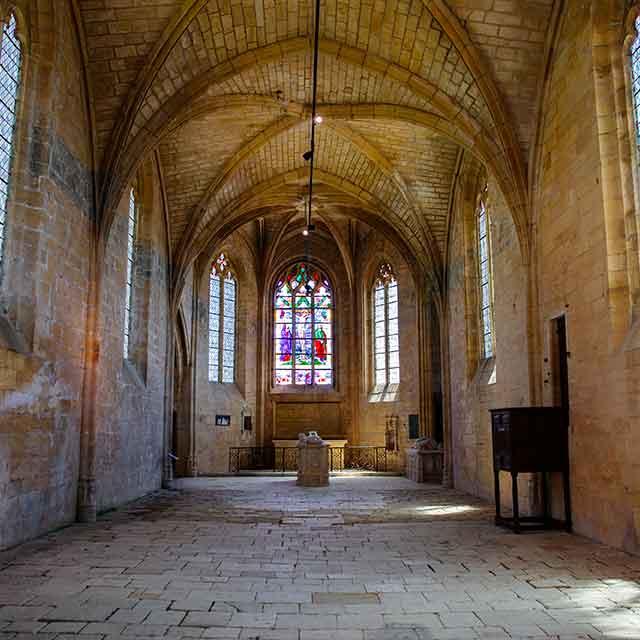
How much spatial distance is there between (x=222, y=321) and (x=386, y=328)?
513 centimetres

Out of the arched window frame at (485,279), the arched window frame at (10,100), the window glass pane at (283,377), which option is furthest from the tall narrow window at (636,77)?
the window glass pane at (283,377)

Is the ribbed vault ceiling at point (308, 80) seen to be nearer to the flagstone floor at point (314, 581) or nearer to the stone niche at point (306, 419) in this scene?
the flagstone floor at point (314, 581)

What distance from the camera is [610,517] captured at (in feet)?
21.6

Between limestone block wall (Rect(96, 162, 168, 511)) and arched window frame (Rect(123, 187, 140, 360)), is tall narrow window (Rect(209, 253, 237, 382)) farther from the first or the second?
arched window frame (Rect(123, 187, 140, 360))

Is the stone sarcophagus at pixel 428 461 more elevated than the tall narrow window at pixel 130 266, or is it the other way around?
the tall narrow window at pixel 130 266

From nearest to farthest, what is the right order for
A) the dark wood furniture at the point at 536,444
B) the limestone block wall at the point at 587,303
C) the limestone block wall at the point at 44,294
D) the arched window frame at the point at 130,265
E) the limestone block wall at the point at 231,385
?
the limestone block wall at the point at 587,303
the limestone block wall at the point at 44,294
the dark wood furniture at the point at 536,444
the arched window frame at the point at 130,265
the limestone block wall at the point at 231,385

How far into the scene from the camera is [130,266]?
12078 millimetres

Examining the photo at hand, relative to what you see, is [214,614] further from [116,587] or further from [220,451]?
[220,451]

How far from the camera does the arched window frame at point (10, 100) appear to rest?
7.07 metres

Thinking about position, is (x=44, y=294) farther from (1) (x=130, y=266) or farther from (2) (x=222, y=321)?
(2) (x=222, y=321)

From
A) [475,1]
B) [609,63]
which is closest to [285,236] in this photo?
[475,1]

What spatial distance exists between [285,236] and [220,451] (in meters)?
7.31

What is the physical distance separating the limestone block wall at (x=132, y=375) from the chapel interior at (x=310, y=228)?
7 cm

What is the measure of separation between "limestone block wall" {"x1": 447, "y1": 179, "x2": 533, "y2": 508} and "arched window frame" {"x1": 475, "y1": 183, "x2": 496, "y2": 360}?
0.16 metres
